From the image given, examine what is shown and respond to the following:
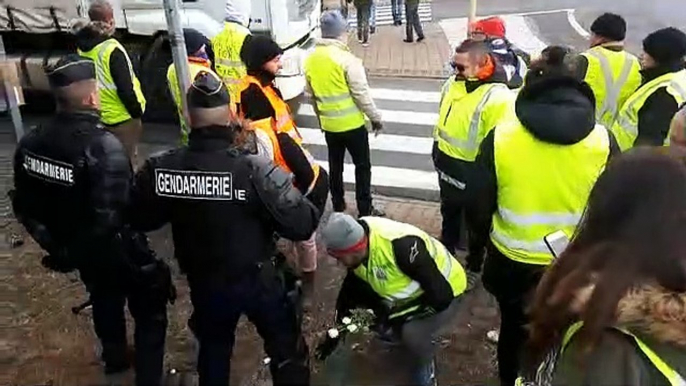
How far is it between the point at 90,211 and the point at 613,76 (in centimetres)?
368

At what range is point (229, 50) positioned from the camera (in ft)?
25.4

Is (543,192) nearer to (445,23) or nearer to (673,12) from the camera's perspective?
(445,23)

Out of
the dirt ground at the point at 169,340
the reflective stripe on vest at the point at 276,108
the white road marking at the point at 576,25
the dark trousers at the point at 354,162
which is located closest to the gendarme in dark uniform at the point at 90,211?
the dirt ground at the point at 169,340

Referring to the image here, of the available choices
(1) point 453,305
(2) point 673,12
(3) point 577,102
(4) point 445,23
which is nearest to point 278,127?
(1) point 453,305

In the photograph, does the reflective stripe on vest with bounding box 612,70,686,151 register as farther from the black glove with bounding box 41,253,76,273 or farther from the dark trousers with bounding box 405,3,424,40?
the dark trousers with bounding box 405,3,424,40

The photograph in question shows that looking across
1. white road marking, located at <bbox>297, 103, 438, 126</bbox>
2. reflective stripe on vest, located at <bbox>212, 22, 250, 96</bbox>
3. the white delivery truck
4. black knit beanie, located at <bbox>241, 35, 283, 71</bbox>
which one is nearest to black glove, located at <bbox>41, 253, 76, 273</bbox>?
black knit beanie, located at <bbox>241, 35, 283, 71</bbox>

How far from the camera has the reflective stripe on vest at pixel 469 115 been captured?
5.04m

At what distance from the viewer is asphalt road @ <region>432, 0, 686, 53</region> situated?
48.6 ft

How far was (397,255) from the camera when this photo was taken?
388cm

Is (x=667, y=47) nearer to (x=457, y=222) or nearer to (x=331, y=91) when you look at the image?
(x=457, y=222)

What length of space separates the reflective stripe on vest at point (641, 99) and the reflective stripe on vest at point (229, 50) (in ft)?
12.2

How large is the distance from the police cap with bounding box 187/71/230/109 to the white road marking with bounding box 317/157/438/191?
446 cm

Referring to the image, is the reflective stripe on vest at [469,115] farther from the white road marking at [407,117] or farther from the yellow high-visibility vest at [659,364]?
the white road marking at [407,117]

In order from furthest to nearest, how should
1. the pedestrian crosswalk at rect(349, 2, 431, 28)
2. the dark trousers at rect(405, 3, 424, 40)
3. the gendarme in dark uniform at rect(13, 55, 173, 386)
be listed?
the pedestrian crosswalk at rect(349, 2, 431, 28), the dark trousers at rect(405, 3, 424, 40), the gendarme in dark uniform at rect(13, 55, 173, 386)
